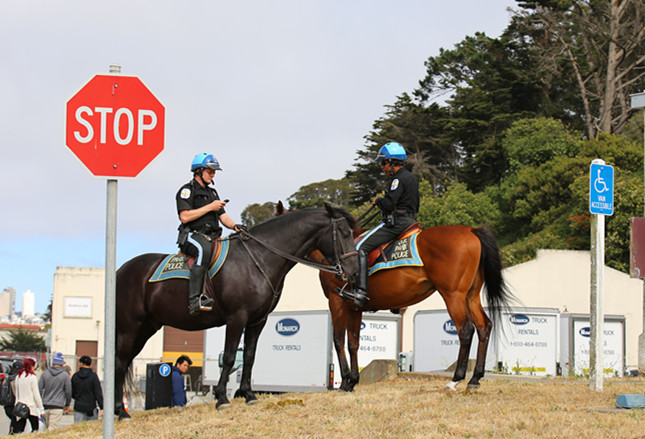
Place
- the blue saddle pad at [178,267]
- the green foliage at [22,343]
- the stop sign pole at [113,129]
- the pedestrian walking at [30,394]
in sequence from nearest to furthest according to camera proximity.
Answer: the stop sign pole at [113,129] → the blue saddle pad at [178,267] → the pedestrian walking at [30,394] → the green foliage at [22,343]

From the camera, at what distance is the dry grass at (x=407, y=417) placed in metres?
8.01

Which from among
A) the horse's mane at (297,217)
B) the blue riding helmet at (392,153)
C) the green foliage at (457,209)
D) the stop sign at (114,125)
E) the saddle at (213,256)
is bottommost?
the saddle at (213,256)

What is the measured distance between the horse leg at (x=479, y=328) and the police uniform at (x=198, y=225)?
142 inches

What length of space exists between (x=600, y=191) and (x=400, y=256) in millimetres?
3014

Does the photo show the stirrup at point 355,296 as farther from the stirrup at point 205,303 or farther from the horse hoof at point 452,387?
the stirrup at point 205,303

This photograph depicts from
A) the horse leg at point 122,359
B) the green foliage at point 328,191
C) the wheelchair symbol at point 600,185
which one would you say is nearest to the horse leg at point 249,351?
the horse leg at point 122,359

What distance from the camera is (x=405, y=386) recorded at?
37.9 feet

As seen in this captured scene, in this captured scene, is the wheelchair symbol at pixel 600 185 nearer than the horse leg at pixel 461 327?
No

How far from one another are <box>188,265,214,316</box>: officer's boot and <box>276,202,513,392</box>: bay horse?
5.81 feet

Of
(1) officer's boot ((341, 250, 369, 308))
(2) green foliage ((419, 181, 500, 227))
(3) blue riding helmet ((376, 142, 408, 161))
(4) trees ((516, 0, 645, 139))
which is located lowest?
(1) officer's boot ((341, 250, 369, 308))

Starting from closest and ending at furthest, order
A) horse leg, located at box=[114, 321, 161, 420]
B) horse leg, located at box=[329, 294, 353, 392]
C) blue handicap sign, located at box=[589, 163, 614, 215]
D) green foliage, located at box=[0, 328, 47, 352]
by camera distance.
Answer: horse leg, located at box=[114, 321, 161, 420] < blue handicap sign, located at box=[589, 163, 614, 215] < horse leg, located at box=[329, 294, 353, 392] < green foliage, located at box=[0, 328, 47, 352]

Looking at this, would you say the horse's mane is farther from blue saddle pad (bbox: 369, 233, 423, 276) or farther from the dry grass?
the dry grass

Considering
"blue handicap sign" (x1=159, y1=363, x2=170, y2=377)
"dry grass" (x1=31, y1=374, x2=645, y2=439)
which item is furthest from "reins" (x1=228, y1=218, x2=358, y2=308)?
"blue handicap sign" (x1=159, y1=363, x2=170, y2=377)

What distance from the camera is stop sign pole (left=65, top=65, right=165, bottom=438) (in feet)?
18.8
